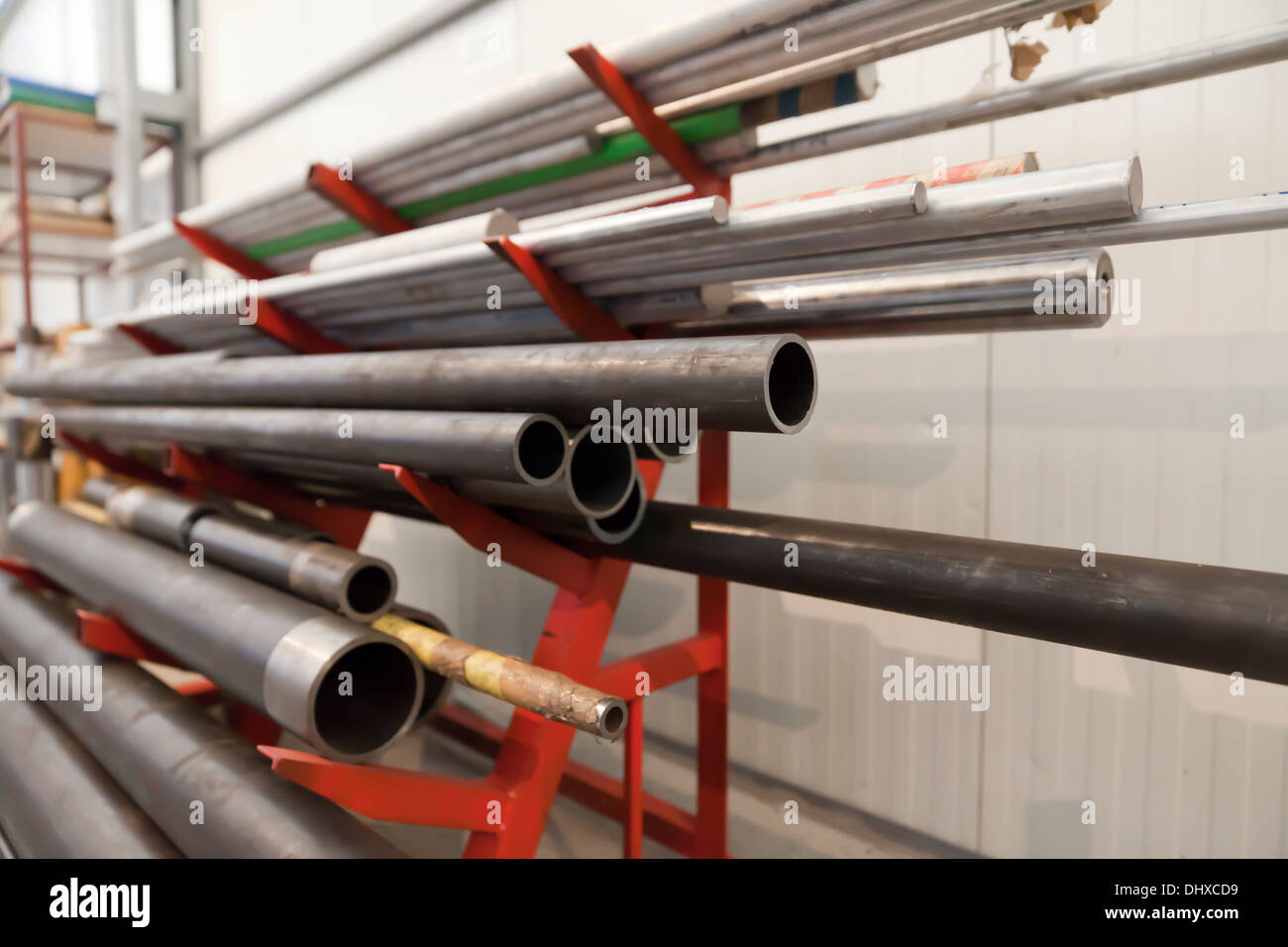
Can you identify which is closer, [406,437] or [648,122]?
[406,437]

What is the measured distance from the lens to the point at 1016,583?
0.99 metres

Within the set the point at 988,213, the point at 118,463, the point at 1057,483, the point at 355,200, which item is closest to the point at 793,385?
the point at 988,213

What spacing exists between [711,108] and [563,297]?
0.41m

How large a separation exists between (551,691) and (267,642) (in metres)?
0.50

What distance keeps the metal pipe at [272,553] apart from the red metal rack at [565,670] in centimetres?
22

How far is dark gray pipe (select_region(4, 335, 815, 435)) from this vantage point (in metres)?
0.93

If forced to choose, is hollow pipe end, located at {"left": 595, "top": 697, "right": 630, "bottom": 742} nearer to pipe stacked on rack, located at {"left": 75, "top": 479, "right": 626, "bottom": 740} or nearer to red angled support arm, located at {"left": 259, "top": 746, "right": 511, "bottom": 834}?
pipe stacked on rack, located at {"left": 75, "top": 479, "right": 626, "bottom": 740}

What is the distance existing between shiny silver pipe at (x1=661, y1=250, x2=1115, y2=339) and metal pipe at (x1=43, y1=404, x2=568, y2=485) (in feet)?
1.54

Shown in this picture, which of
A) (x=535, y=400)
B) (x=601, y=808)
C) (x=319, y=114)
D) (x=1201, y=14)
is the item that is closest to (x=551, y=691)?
(x=535, y=400)

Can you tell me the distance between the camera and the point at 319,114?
3.32 metres

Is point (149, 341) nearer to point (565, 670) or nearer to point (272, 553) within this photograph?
point (272, 553)

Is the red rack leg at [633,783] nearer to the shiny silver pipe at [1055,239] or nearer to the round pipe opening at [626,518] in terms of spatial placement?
the round pipe opening at [626,518]

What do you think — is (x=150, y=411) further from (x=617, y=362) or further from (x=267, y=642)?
(x=617, y=362)

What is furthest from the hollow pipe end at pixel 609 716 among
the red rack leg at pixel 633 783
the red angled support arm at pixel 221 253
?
the red angled support arm at pixel 221 253
